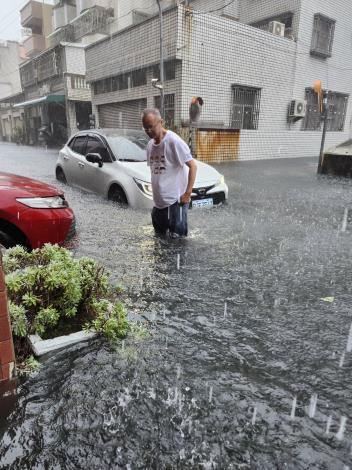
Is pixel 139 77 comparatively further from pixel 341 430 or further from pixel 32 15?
pixel 32 15

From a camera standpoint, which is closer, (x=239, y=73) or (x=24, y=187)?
(x=24, y=187)

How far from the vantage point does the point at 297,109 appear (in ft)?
54.0

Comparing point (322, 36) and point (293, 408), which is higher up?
point (322, 36)

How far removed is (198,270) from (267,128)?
14004 millimetres

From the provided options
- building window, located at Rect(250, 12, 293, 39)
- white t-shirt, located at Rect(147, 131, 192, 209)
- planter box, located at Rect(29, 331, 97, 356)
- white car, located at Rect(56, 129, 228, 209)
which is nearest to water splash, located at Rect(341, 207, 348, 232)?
white car, located at Rect(56, 129, 228, 209)

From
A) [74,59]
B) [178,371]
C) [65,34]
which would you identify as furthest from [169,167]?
[65,34]

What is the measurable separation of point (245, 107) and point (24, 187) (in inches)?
533

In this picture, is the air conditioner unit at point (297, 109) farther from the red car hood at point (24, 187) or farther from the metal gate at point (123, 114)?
the red car hood at point (24, 187)

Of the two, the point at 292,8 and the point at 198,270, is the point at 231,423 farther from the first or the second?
the point at 292,8

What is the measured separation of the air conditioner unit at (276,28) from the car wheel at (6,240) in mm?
15968

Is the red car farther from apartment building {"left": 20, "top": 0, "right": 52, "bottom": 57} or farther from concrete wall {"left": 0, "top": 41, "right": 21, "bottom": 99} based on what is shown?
concrete wall {"left": 0, "top": 41, "right": 21, "bottom": 99}

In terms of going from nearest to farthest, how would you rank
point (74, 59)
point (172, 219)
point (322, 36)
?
point (172, 219) < point (322, 36) < point (74, 59)

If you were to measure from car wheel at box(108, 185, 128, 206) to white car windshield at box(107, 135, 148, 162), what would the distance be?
61cm

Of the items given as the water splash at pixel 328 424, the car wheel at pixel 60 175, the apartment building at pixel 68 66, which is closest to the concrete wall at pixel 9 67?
the apartment building at pixel 68 66
